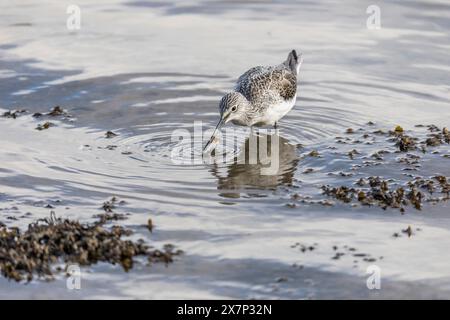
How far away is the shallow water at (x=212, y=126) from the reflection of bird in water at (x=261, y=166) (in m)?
0.04

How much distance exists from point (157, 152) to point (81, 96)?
2510 mm

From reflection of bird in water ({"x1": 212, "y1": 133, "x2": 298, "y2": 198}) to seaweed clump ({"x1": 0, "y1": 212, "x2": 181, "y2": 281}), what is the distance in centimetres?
182

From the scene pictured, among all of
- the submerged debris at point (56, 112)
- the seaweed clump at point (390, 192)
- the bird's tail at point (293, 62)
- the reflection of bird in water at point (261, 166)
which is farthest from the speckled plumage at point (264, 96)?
the seaweed clump at point (390, 192)

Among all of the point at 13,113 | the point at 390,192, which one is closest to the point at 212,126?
the point at 13,113

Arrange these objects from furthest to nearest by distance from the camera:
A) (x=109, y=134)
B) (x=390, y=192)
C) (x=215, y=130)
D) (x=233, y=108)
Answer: (x=233, y=108)
(x=109, y=134)
(x=215, y=130)
(x=390, y=192)

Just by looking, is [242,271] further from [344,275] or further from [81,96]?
[81,96]

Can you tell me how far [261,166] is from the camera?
35.2ft

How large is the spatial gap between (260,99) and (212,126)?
0.76m

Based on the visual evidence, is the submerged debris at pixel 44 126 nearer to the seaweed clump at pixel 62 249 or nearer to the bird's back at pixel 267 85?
the bird's back at pixel 267 85

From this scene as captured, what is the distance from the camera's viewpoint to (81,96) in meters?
12.8

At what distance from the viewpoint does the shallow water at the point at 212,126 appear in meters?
7.63

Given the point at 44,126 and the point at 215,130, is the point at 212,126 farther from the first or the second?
the point at 44,126

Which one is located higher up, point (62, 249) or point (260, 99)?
point (260, 99)

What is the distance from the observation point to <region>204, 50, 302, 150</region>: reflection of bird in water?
11.6 meters
